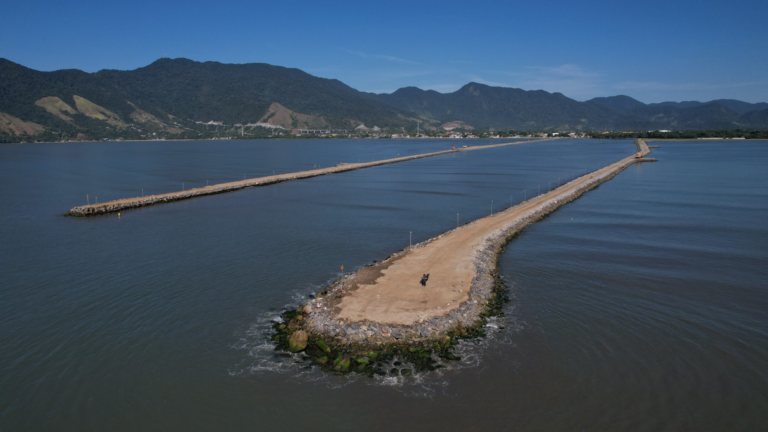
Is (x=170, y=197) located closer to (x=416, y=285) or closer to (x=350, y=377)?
(x=416, y=285)

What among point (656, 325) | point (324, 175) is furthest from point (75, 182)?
point (656, 325)

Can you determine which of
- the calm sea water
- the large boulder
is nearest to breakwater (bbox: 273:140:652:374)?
the large boulder

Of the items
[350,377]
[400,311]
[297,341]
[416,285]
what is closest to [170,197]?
[416,285]

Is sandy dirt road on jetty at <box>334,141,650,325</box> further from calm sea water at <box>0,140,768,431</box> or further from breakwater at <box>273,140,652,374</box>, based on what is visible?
calm sea water at <box>0,140,768,431</box>

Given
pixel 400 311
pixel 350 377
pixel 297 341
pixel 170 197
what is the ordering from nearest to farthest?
pixel 350 377
pixel 297 341
pixel 400 311
pixel 170 197

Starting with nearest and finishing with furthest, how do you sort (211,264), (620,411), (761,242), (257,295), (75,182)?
(620,411) → (257,295) → (211,264) → (761,242) → (75,182)

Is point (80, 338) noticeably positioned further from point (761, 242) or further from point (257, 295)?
point (761, 242)
